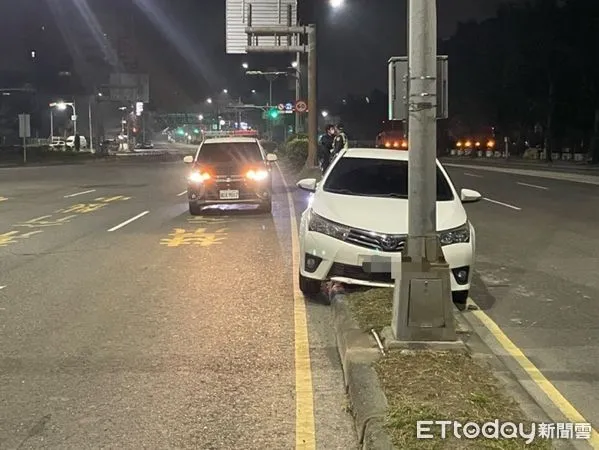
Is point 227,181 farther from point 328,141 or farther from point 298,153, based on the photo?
point 298,153

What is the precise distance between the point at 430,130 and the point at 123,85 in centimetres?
8591

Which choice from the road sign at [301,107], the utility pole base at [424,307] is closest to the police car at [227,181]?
the utility pole base at [424,307]

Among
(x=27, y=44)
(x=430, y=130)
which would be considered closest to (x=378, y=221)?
(x=430, y=130)

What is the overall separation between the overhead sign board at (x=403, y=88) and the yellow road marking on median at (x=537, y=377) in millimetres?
2029

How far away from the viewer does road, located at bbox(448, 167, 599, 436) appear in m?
6.09

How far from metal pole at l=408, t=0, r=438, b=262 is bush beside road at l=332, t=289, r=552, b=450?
0.95m

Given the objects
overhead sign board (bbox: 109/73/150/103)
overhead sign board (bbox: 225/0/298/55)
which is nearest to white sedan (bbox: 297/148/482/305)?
overhead sign board (bbox: 225/0/298/55)

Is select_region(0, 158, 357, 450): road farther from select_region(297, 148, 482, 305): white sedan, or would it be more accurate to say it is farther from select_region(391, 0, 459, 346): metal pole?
select_region(391, 0, 459, 346): metal pole

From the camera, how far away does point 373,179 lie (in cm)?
933

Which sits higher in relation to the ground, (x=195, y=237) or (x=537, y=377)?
(x=195, y=237)

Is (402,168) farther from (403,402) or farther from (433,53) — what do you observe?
(403,402)

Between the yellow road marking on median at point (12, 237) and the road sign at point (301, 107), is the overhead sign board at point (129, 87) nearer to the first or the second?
the road sign at point (301, 107)

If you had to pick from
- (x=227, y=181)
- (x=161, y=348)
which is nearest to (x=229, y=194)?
(x=227, y=181)

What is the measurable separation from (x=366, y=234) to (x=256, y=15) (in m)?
24.2
